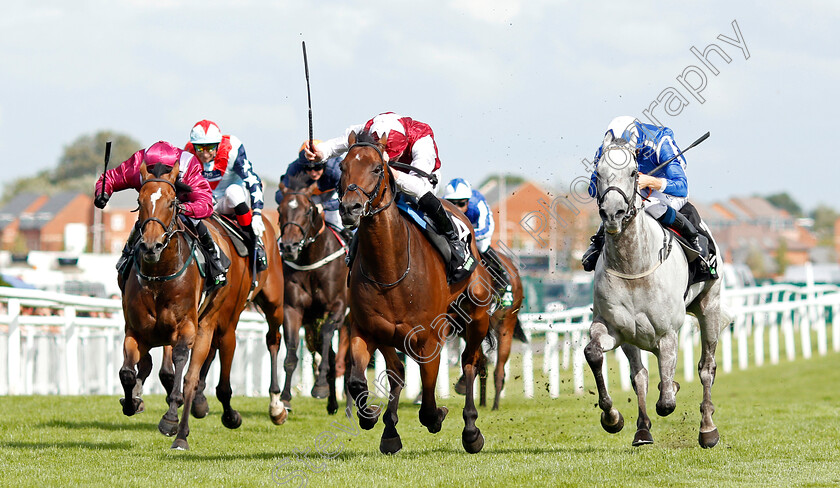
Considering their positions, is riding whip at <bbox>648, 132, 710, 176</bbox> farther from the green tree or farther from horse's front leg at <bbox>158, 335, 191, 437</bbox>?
the green tree

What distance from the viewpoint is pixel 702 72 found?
Answer: 26.5ft

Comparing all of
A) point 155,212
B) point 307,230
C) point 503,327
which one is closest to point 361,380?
point 155,212

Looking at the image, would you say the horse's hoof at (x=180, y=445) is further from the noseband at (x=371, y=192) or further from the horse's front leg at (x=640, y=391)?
the horse's front leg at (x=640, y=391)

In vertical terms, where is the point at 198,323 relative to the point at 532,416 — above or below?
above

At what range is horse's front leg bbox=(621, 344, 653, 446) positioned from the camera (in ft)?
24.8

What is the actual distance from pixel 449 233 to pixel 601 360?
52.6 inches

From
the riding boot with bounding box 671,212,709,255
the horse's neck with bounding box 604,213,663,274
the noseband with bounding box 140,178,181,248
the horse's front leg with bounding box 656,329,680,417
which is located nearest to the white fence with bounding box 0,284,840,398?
the riding boot with bounding box 671,212,709,255

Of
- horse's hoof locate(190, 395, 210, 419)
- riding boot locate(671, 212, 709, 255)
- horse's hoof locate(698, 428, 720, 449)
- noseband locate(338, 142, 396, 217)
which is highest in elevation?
noseband locate(338, 142, 396, 217)

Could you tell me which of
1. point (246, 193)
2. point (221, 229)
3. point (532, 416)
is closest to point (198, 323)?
point (221, 229)

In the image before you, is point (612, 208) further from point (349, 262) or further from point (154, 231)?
point (154, 231)

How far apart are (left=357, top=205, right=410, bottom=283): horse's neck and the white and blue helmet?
171 inches

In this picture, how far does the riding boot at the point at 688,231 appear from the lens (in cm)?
778

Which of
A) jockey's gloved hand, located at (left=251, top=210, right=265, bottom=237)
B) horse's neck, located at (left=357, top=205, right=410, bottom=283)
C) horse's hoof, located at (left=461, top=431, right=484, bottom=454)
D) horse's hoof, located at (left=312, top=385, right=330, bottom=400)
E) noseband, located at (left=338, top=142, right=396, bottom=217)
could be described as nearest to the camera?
noseband, located at (left=338, top=142, right=396, bottom=217)

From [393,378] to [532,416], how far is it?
360 centimetres
